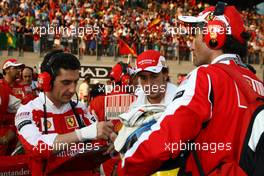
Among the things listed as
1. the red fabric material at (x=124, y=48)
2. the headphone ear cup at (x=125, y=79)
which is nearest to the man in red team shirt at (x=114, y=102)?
the headphone ear cup at (x=125, y=79)

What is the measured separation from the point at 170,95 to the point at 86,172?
1.21m

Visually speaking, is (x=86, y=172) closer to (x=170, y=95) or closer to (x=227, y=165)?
(x=170, y=95)

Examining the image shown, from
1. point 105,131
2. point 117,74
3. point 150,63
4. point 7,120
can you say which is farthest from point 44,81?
point 117,74

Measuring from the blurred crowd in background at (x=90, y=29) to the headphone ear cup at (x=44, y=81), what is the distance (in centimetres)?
1330

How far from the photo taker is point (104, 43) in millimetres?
20078

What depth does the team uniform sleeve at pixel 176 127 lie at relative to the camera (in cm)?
221

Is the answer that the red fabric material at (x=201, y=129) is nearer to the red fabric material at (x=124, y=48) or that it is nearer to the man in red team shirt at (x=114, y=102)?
the man in red team shirt at (x=114, y=102)

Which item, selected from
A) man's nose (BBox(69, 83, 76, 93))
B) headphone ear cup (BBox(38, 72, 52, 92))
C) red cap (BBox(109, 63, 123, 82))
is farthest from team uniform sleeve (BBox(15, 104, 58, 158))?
red cap (BBox(109, 63, 123, 82))

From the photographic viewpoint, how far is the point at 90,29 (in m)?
19.9

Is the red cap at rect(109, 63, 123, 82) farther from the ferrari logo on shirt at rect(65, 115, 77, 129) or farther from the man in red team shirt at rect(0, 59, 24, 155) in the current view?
the ferrari logo on shirt at rect(65, 115, 77, 129)

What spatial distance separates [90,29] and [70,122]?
1639 cm

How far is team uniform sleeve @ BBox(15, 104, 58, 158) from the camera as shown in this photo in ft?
10.9

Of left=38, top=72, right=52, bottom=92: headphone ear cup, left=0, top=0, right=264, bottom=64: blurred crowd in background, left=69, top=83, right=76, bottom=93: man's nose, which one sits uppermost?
left=38, top=72, right=52, bottom=92: headphone ear cup

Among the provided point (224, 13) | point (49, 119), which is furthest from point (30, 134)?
point (224, 13)
